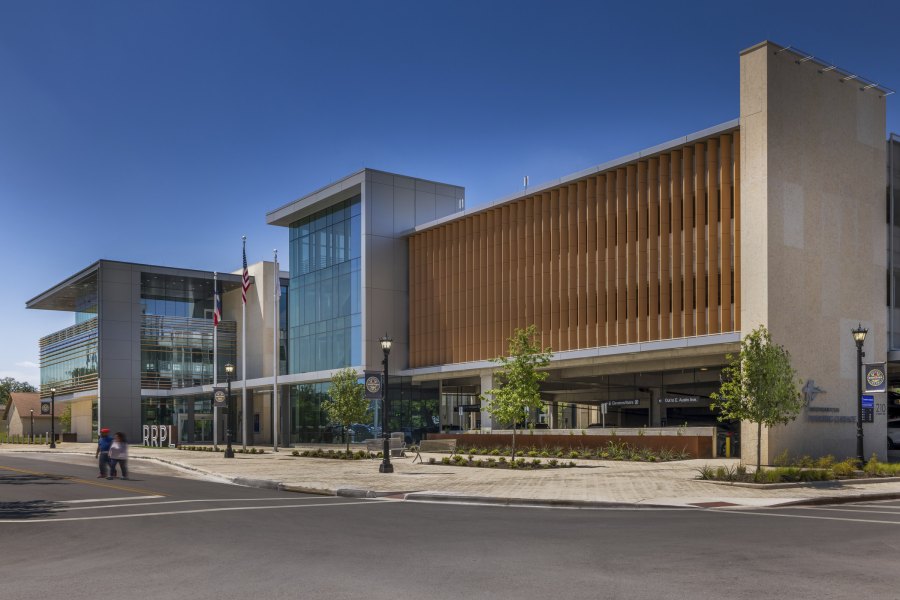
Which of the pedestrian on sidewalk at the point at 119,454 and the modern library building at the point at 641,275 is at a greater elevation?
the modern library building at the point at 641,275

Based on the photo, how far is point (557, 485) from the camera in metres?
24.1

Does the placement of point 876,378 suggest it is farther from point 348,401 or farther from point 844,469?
point 348,401

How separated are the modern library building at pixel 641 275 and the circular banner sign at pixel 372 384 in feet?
42.3

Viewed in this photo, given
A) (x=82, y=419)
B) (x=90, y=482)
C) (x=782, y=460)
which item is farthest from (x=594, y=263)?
(x=82, y=419)

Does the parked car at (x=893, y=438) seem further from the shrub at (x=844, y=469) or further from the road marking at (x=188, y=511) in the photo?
the road marking at (x=188, y=511)

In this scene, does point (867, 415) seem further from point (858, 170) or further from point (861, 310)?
point (858, 170)

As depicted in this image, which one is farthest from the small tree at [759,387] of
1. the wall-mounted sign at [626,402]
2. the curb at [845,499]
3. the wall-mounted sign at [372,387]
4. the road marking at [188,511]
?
the wall-mounted sign at [626,402]

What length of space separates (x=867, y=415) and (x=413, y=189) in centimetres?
3036

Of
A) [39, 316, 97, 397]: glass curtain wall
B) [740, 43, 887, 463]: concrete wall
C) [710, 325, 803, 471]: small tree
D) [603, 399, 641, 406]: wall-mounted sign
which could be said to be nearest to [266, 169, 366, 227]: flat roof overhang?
[603, 399, 641, 406]: wall-mounted sign

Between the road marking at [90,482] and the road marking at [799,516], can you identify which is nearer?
the road marking at [799,516]

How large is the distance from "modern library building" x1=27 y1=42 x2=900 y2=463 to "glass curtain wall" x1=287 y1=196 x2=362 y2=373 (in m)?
0.15

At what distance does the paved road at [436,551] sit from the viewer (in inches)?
376

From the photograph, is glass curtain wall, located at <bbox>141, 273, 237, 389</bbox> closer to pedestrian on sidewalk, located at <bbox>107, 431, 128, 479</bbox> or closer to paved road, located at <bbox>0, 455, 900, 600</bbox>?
pedestrian on sidewalk, located at <bbox>107, 431, 128, 479</bbox>

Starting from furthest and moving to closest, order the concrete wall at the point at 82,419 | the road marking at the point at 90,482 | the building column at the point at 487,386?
the concrete wall at the point at 82,419
the building column at the point at 487,386
the road marking at the point at 90,482
